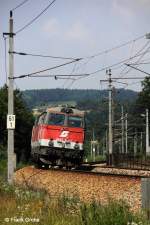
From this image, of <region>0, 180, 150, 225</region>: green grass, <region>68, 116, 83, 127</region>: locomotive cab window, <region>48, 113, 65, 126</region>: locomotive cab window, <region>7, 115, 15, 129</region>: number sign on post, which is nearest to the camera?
<region>0, 180, 150, 225</region>: green grass

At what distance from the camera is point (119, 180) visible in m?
20.6

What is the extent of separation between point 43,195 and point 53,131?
1613 cm

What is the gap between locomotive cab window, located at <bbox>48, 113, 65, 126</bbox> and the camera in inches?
1207

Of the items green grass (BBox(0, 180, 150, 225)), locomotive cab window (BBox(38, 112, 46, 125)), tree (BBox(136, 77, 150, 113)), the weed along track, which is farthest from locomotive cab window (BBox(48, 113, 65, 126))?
tree (BBox(136, 77, 150, 113))

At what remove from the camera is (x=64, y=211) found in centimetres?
1145

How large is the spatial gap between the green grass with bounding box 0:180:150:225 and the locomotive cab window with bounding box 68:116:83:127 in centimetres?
1618

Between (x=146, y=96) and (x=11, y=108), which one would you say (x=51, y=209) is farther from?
(x=146, y=96)

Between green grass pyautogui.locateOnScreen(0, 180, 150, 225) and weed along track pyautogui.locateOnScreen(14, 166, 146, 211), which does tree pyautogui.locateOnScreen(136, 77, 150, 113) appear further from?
green grass pyautogui.locateOnScreen(0, 180, 150, 225)

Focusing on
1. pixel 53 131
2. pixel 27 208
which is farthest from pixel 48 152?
pixel 27 208

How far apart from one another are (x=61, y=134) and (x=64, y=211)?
63.1 feet

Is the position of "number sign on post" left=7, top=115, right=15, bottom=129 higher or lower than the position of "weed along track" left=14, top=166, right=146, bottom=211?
higher

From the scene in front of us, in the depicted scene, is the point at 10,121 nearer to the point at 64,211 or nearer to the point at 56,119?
the point at 56,119

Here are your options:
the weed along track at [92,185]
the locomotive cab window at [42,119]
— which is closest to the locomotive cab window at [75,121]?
the locomotive cab window at [42,119]

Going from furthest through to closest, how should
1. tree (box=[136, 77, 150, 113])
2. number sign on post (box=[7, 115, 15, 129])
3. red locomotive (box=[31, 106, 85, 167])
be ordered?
tree (box=[136, 77, 150, 113]), red locomotive (box=[31, 106, 85, 167]), number sign on post (box=[7, 115, 15, 129])
